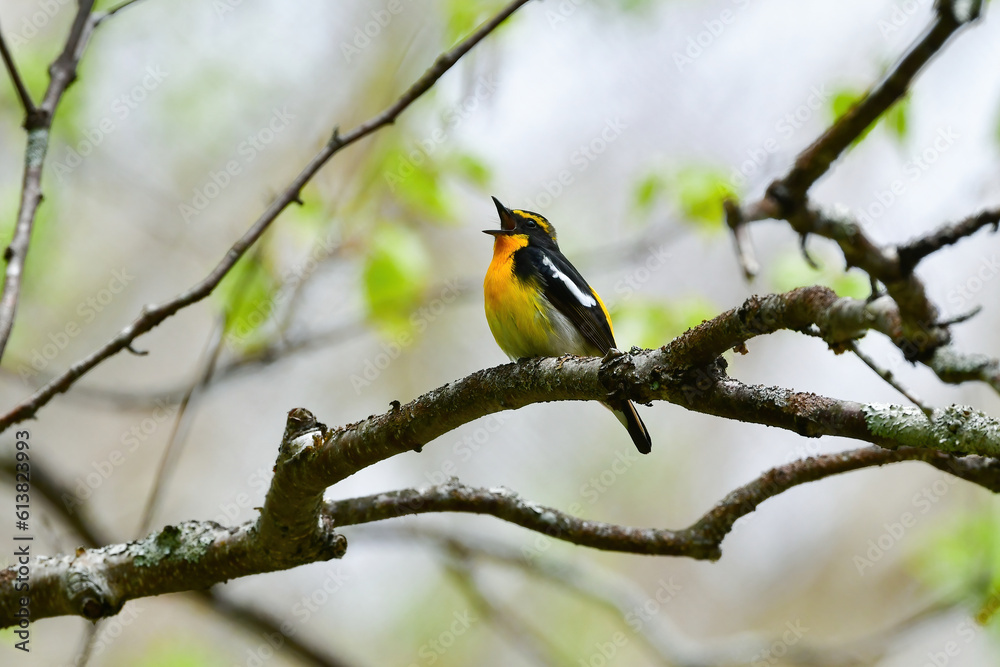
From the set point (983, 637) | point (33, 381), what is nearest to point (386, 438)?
point (33, 381)

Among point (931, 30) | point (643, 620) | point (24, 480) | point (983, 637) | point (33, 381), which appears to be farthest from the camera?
point (983, 637)

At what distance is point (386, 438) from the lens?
2.42m

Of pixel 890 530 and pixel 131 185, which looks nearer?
pixel 131 185

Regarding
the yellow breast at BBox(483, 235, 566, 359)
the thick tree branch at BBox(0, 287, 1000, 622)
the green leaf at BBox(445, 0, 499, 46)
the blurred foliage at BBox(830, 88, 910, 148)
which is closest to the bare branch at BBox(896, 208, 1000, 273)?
the thick tree branch at BBox(0, 287, 1000, 622)

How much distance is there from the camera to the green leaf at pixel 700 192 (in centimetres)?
505

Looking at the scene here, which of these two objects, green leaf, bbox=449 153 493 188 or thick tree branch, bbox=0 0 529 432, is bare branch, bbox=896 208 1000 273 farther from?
green leaf, bbox=449 153 493 188

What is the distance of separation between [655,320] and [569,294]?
75 cm

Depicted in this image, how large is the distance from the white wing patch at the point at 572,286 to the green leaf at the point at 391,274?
1.08 metres

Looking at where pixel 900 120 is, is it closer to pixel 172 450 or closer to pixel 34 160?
pixel 172 450

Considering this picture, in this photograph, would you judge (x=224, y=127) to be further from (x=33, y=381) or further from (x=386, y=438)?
(x=386, y=438)

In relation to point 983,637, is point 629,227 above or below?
above

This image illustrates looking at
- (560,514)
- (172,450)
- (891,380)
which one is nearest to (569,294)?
(560,514)

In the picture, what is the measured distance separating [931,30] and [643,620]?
12.9 ft

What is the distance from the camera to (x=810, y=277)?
4605mm
